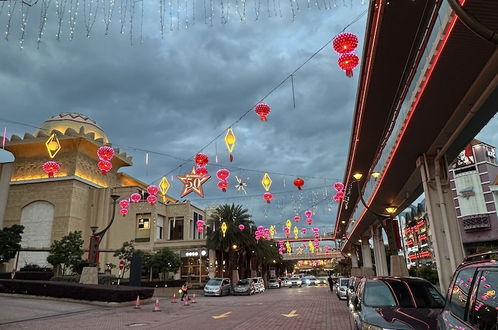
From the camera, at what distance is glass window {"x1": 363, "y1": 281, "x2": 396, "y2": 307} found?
7711 mm

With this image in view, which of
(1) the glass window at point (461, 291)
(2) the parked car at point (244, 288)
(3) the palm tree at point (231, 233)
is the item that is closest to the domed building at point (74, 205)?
(3) the palm tree at point (231, 233)

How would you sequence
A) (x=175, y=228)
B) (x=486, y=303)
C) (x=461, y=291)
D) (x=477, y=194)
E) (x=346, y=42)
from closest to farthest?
1. (x=486, y=303)
2. (x=461, y=291)
3. (x=346, y=42)
4. (x=477, y=194)
5. (x=175, y=228)

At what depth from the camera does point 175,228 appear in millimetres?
58719

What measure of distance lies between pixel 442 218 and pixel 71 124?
183 feet

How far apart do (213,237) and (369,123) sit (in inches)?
1276

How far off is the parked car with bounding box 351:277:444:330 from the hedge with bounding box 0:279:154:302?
17769mm

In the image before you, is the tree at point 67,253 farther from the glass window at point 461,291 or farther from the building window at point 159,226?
the glass window at point 461,291

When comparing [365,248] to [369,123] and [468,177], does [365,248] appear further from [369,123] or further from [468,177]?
[369,123]

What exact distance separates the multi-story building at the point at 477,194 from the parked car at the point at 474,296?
49812mm

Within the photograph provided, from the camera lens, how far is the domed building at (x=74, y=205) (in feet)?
172

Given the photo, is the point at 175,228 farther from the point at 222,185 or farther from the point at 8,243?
the point at 222,185

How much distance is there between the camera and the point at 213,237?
44.7 m

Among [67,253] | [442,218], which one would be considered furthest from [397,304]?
[67,253]

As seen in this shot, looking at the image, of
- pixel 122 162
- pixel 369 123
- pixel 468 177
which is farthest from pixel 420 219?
pixel 369 123
